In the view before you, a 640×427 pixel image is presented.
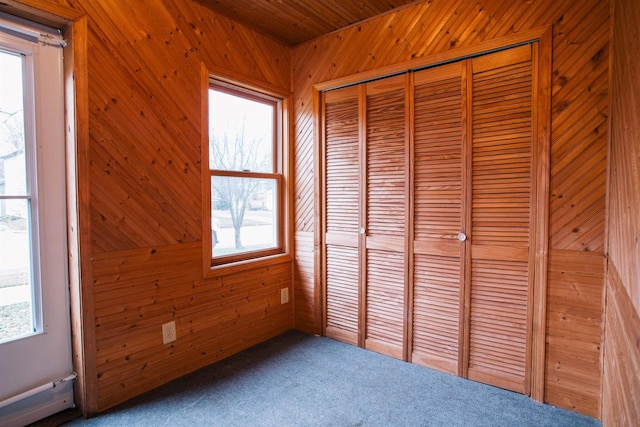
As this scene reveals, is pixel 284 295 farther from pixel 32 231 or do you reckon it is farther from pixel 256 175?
pixel 32 231

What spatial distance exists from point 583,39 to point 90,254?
3.03 metres

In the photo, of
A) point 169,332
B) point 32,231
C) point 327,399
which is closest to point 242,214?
point 169,332

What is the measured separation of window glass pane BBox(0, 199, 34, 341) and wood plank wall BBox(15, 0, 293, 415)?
268 millimetres

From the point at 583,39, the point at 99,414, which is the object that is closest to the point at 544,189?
the point at 583,39

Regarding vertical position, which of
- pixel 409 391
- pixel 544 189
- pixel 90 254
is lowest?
pixel 409 391

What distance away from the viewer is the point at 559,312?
2146 millimetres

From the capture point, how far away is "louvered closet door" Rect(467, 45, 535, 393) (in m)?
2.26

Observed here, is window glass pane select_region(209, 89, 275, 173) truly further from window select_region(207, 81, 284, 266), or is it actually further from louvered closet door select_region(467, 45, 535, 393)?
louvered closet door select_region(467, 45, 535, 393)

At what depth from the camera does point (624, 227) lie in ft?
4.60

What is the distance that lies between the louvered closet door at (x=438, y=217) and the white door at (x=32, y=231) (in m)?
2.27

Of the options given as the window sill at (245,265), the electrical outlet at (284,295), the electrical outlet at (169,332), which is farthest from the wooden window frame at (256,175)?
the electrical outlet at (169,332)

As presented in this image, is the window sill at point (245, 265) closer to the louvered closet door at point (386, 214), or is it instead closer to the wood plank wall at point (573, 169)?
the louvered closet door at point (386, 214)

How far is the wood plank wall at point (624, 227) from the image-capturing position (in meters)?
1.10

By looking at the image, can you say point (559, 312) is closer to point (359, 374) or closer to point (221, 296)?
point (359, 374)
